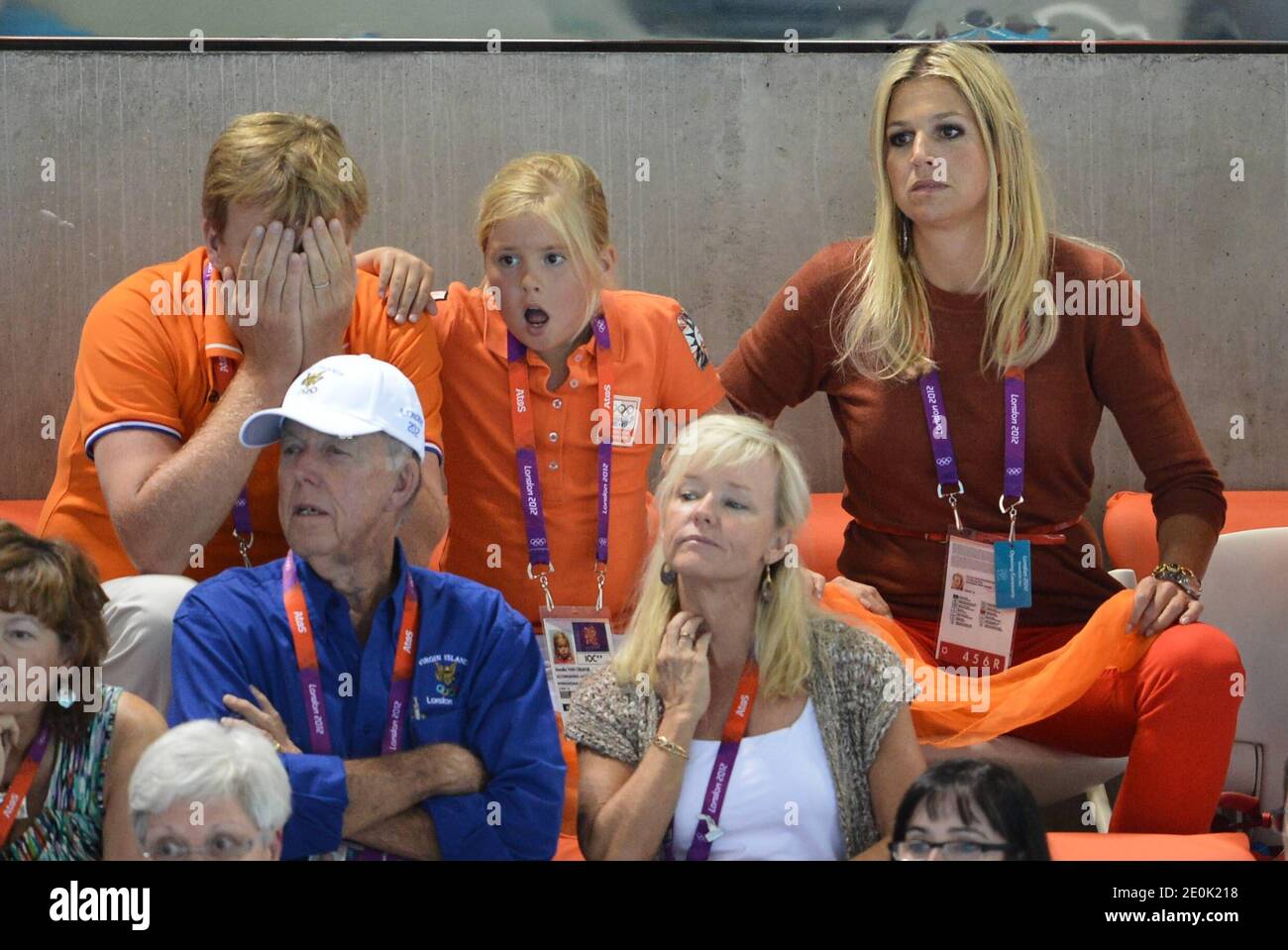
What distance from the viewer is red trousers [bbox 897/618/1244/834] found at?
287 centimetres

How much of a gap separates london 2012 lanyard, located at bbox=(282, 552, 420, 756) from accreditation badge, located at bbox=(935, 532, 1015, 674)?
122cm

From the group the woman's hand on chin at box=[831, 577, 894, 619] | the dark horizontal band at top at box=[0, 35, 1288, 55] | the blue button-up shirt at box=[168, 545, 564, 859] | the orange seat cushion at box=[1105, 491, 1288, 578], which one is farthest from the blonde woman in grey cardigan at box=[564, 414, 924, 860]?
the dark horizontal band at top at box=[0, 35, 1288, 55]

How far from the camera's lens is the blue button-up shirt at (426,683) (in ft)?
7.55

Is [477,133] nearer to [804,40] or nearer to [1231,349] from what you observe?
[804,40]

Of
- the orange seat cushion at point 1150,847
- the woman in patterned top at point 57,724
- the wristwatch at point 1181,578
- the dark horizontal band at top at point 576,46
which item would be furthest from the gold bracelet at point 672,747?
the dark horizontal band at top at point 576,46

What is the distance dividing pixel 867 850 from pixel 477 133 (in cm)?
220

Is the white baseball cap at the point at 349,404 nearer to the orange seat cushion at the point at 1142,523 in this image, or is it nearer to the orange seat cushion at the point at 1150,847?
the orange seat cushion at the point at 1150,847

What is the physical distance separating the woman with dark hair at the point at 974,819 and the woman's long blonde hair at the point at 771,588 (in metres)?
0.36

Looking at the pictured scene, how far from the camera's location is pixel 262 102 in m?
3.90

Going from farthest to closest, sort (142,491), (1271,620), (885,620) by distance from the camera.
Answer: (1271,620) → (885,620) → (142,491)

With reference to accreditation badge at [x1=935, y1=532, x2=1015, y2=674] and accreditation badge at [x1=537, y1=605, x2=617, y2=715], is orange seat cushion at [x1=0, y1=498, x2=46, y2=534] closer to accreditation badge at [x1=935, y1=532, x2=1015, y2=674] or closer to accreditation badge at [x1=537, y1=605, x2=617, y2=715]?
accreditation badge at [x1=537, y1=605, x2=617, y2=715]

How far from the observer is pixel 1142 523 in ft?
12.0

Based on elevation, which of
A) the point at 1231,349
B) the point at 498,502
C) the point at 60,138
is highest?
the point at 60,138

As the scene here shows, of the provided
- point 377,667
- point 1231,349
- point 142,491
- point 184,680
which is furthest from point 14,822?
point 1231,349
